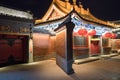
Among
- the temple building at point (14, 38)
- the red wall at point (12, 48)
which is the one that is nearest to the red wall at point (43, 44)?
the temple building at point (14, 38)

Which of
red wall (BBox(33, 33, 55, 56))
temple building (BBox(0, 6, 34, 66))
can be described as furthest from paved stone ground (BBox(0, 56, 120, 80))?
red wall (BBox(33, 33, 55, 56))

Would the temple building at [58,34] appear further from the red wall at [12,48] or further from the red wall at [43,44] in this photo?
the red wall at [12,48]

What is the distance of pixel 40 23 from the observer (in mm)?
14531

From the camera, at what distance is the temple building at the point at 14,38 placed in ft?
36.7

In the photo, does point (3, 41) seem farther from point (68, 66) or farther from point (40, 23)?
point (68, 66)

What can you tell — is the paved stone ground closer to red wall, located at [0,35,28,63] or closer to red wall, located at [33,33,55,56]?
red wall, located at [0,35,28,63]

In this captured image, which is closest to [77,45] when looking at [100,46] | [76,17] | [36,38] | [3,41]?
[76,17]

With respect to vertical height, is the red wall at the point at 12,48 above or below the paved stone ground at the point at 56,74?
above

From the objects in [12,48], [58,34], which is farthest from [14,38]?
[58,34]

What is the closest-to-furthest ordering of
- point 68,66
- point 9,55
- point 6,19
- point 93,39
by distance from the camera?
point 68,66 < point 6,19 < point 9,55 < point 93,39

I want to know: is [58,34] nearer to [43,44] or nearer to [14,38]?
[43,44]

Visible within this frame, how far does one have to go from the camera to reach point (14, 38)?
12.4 m

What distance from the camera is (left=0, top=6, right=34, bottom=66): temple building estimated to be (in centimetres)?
1117

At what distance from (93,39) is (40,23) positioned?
21.6 feet
